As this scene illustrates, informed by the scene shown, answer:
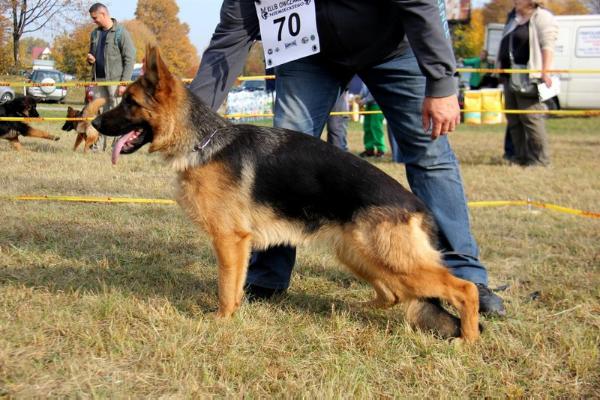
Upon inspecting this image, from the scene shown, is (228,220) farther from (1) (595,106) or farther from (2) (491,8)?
(2) (491,8)

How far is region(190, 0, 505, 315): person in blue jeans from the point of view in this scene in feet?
11.1

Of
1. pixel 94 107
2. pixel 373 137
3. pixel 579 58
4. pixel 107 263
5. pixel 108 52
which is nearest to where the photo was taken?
pixel 107 263

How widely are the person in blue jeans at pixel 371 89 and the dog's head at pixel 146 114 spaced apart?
18.5 inches

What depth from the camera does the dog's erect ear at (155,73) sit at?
124 inches

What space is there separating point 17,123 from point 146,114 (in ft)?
28.2

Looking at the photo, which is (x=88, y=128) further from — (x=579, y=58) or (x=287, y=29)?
(x=579, y=58)

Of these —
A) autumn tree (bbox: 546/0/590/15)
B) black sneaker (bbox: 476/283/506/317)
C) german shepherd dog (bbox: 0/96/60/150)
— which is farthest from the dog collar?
autumn tree (bbox: 546/0/590/15)

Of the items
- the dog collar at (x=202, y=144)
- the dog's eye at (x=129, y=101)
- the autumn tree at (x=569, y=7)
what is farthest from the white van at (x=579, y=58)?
the autumn tree at (x=569, y=7)

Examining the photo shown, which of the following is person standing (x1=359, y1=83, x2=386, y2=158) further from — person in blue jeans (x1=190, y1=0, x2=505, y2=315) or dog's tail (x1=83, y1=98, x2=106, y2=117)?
person in blue jeans (x1=190, y1=0, x2=505, y2=315)

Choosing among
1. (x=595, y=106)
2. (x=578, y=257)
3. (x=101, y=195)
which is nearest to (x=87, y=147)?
(x=101, y=195)

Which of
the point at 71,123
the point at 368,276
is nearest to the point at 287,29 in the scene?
the point at 368,276

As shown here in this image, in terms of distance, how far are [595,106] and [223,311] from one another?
19868 millimetres

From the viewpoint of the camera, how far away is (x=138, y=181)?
7746 mm

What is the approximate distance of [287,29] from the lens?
11.6ft
